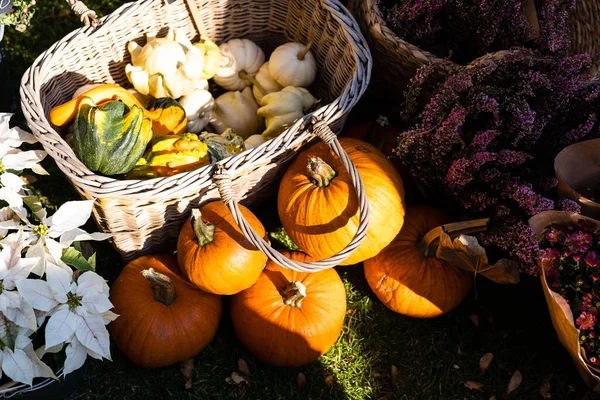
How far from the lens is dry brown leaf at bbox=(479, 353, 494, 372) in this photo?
2184 mm

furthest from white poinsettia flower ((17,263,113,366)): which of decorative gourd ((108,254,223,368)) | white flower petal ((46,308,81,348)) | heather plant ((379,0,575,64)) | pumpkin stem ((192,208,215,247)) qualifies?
heather plant ((379,0,575,64))

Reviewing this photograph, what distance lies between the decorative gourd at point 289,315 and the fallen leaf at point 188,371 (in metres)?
0.21

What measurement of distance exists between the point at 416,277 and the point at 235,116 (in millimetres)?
968

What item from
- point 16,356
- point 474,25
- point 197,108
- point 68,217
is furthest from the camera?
point 197,108

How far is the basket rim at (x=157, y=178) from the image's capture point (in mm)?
1787

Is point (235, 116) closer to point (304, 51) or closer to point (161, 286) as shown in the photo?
point (304, 51)

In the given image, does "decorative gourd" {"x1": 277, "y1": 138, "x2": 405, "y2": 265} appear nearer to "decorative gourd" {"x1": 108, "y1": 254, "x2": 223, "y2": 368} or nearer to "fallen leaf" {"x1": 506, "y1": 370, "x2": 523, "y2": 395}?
"decorative gourd" {"x1": 108, "y1": 254, "x2": 223, "y2": 368}

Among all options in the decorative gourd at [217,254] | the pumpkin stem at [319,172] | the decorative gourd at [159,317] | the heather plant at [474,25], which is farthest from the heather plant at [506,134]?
the decorative gourd at [159,317]

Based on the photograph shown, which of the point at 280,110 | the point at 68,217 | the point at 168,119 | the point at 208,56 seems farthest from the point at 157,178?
the point at 208,56

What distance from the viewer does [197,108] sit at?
7.65ft

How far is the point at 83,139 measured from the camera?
1880 mm

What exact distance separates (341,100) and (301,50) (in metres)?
0.49

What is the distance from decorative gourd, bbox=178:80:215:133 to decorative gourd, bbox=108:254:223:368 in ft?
2.01

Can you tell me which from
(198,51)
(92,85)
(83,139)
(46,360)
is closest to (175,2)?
(198,51)
